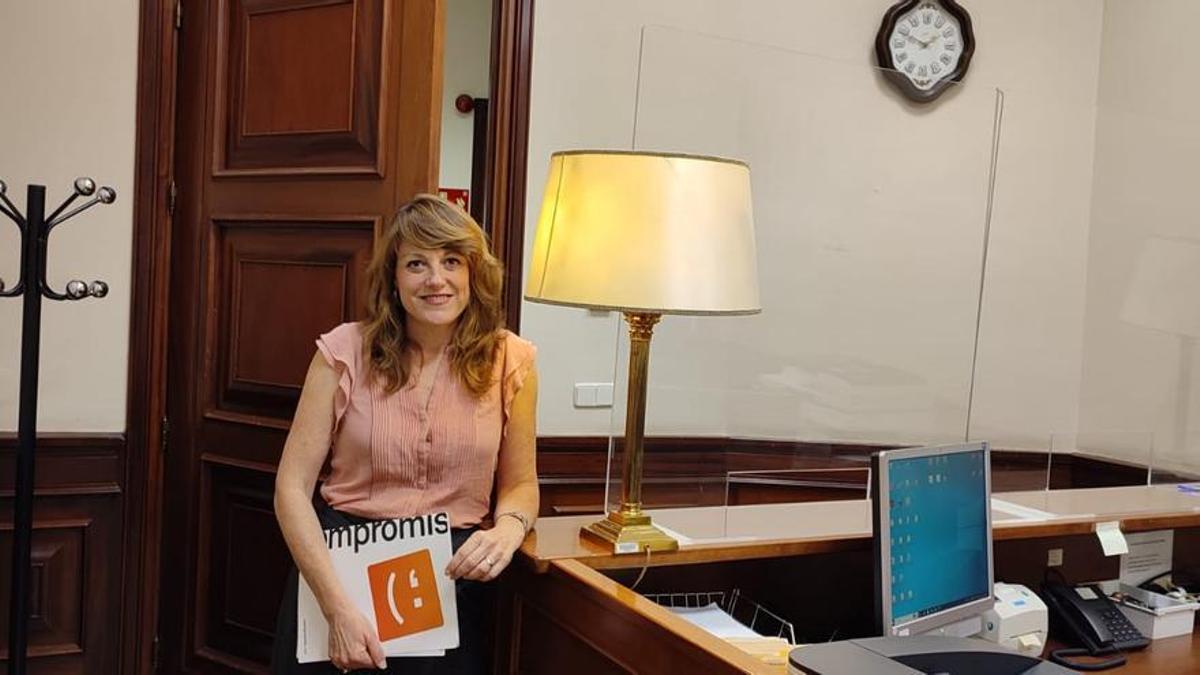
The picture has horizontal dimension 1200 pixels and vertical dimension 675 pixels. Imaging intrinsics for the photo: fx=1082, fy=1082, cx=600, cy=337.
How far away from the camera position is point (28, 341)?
2336 millimetres

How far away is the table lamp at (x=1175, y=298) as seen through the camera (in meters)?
3.39

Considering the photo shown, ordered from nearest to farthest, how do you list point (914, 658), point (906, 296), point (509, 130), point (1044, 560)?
1. point (914, 658)
2. point (1044, 560)
3. point (509, 130)
4. point (906, 296)

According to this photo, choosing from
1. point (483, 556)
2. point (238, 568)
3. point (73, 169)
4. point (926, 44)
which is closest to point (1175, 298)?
point (926, 44)

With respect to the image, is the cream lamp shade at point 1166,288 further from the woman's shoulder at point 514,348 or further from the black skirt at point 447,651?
the black skirt at point 447,651

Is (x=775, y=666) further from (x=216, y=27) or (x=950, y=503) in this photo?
(x=216, y=27)

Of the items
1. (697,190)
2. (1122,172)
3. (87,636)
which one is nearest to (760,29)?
(1122,172)

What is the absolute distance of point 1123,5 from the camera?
382 centimetres

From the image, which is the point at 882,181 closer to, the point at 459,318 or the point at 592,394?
the point at 592,394

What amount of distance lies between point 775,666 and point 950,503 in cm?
50

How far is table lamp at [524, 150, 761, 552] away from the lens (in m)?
1.72

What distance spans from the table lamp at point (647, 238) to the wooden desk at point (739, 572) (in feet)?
0.38

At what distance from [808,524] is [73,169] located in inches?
80.0

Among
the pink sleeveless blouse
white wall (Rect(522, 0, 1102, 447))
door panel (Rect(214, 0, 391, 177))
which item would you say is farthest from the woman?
white wall (Rect(522, 0, 1102, 447))

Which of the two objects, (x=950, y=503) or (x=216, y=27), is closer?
(x=950, y=503)
